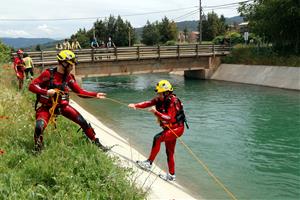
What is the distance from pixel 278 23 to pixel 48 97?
110 feet

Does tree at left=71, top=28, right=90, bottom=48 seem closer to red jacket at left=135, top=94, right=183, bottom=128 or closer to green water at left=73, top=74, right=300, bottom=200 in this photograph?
green water at left=73, top=74, right=300, bottom=200

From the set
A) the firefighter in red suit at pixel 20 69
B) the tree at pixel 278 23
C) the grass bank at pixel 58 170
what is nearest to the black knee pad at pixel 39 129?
the grass bank at pixel 58 170

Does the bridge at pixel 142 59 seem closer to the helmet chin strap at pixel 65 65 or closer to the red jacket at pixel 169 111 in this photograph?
the helmet chin strap at pixel 65 65

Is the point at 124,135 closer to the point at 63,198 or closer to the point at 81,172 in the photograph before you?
the point at 81,172

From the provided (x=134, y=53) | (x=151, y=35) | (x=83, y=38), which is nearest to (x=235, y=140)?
(x=134, y=53)

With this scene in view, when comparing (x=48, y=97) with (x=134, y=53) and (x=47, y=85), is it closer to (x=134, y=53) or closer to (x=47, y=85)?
(x=47, y=85)

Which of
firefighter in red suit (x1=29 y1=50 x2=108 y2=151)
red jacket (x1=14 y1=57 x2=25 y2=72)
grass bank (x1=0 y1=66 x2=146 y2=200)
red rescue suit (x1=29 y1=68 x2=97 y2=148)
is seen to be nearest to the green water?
grass bank (x1=0 y1=66 x2=146 y2=200)

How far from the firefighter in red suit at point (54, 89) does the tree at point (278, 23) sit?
3089 centimetres

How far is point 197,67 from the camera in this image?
139 feet

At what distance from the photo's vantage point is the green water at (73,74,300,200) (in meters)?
9.58

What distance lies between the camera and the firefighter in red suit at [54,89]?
25.6ft

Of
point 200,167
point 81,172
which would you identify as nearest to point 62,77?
point 81,172

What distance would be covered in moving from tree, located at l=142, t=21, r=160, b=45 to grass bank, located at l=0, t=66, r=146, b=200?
78.6 m

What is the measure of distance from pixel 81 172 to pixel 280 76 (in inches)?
1159
